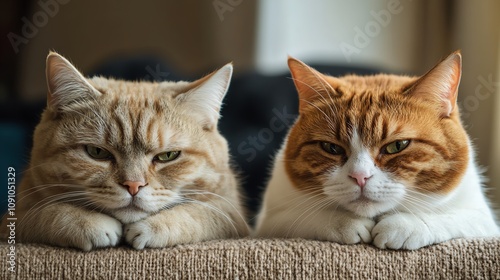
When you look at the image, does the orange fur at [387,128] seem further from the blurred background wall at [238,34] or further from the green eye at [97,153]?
the blurred background wall at [238,34]

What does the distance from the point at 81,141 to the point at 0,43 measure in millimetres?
2328

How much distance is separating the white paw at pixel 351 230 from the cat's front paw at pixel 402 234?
0.09ft

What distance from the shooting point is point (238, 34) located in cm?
362

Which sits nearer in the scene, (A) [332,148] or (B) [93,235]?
(B) [93,235]

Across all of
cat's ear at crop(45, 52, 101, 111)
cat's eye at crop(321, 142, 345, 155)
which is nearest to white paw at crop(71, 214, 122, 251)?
cat's ear at crop(45, 52, 101, 111)

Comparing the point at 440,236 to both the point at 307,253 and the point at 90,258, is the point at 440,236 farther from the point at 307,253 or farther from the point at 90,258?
the point at 90,258

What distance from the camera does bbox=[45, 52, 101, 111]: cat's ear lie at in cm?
156

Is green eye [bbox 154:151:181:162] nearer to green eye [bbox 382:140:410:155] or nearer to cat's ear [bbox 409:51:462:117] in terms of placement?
green eye [bbox 382:140:410:155]

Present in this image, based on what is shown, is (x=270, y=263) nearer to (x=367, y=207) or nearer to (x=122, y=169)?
(x=367, y=207)

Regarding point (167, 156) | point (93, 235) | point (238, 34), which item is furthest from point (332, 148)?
point (238, 34)

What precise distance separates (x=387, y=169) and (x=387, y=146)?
68mm

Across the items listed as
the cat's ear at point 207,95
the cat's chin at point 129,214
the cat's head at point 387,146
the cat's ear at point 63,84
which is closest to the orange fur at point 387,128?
the cat's head at point 387,146

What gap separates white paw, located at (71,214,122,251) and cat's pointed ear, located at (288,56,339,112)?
689mm

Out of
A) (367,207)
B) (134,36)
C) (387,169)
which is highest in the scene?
(134,36)
